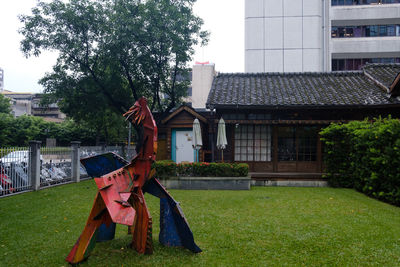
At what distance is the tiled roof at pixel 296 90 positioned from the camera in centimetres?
1402

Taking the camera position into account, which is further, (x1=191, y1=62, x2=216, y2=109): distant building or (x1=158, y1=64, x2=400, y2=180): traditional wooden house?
(x1=191, y1=62, x2=216, y2=109): distant building

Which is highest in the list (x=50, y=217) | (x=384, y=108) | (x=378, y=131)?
(x=384, y=108)

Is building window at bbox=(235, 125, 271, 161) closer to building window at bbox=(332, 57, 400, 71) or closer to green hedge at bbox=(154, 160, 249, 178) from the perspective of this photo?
green hedge at bbox=(154, 160, 249, 178)

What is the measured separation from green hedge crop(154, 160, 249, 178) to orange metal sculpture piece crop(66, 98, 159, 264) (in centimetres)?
700

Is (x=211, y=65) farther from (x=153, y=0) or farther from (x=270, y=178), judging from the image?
(x=270, y=178)

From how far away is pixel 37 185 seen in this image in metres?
11.7

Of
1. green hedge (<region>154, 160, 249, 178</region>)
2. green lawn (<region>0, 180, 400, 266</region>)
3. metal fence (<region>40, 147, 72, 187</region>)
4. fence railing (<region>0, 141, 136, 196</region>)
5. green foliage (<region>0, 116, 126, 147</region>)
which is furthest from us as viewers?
green foliage (<region>0, 116, 126, 147</region>)

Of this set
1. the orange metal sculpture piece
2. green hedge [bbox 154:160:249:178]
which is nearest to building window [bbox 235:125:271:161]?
green hedge [bbox 154:160:249:178]

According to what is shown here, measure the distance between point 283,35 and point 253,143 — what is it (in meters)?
14.5

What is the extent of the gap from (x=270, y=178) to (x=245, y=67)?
15253mm

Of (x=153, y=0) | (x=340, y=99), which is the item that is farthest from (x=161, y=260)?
(x=153, y=0)

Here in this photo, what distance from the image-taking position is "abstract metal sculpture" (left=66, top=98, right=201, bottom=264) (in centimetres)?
459

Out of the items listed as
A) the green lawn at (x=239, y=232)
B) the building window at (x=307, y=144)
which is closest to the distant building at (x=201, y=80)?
the building window at (x=307, y=144)

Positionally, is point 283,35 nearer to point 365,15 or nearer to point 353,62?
point 353,62
